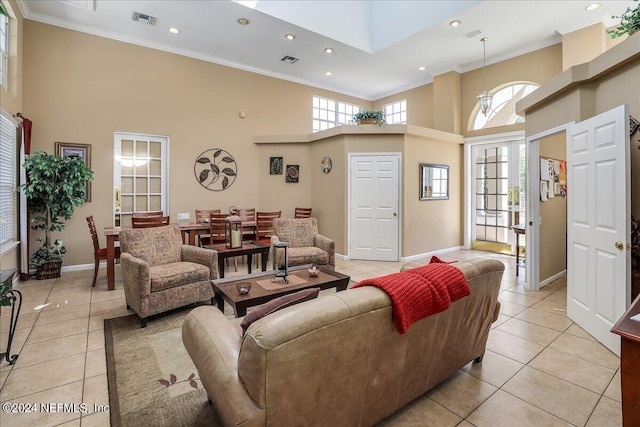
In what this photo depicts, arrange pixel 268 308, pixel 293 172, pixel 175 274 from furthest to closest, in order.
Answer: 1. pixel 293 172
2. pixel 175 274
3. pixel 268 308

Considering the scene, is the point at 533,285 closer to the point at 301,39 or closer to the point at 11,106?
A: the point at 301,39

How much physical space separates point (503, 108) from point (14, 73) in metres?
8.66

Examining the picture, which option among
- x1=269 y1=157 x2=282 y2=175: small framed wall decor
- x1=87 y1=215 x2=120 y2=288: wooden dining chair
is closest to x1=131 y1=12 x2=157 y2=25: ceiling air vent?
x1=269 y1=157 x2=282 y2=175: small framed wall decor

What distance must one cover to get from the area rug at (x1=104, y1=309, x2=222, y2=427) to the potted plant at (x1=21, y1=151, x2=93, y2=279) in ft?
8.26

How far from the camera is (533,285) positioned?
415cm

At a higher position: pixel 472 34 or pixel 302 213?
pixel 472 34

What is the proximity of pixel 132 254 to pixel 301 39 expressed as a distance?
4751 mm

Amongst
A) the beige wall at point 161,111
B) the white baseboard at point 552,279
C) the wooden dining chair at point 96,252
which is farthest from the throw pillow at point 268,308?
the beige wall at point 161,111

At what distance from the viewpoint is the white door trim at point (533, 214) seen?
4.07 metres

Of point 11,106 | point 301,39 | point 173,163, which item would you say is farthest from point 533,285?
point 11,106

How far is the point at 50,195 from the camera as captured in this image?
14.4 feet

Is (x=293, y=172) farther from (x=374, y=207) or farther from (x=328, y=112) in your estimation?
(x=328, y=112)

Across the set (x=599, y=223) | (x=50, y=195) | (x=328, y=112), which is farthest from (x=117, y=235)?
(x=328, y=112)

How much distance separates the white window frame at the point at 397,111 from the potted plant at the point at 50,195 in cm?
714
